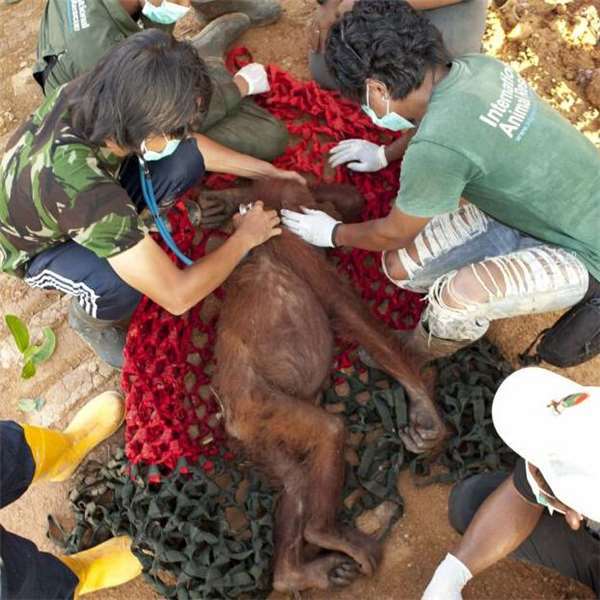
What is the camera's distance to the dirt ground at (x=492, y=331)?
3096 millimetres

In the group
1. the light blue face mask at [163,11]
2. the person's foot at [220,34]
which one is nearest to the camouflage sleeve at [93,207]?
the light blue face mask at [163,11]

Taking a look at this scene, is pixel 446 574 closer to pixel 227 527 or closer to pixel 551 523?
pixel 551 523

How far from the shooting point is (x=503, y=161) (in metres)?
2.72

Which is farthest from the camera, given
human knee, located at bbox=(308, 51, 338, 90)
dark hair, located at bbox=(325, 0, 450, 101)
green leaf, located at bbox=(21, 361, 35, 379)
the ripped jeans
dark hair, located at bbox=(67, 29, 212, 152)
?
human knee, located at bbox=(308, 51, 338, 90)

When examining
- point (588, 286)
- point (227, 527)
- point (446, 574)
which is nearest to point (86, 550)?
point (227, 527)

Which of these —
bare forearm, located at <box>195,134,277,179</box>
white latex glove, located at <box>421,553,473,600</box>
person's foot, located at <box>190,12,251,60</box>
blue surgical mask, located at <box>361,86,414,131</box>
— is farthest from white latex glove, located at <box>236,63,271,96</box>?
white latex glove, located at <box>421,553,473,600</box>

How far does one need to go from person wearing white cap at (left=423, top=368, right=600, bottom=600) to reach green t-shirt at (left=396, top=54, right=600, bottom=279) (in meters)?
0.73

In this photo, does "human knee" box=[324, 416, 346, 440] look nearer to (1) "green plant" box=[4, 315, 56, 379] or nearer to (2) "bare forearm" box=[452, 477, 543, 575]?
(2) "bare forearm" box=[452, 477, 543, 575]

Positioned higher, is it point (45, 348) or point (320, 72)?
point (320, 72)

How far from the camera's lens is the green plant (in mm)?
3639

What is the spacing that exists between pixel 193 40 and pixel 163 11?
3.28ft

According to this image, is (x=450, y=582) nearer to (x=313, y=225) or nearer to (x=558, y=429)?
(x=558, y=429)

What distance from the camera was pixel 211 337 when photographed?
3598 mm

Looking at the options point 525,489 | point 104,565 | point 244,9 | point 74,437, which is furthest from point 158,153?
point 244,9
